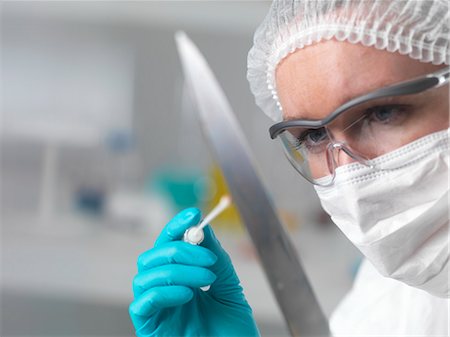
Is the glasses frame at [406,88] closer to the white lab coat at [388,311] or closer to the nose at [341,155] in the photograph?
the nose at [341,155]

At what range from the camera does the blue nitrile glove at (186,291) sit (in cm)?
79

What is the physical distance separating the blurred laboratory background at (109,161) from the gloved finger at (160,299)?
1.13 metres

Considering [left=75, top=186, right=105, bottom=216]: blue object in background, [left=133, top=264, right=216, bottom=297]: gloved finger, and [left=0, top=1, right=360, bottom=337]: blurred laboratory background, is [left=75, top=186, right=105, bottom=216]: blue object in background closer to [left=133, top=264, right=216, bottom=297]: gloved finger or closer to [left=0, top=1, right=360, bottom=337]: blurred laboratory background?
[left=0, top=1, right=360, bottom=337]: blurred laboratory background

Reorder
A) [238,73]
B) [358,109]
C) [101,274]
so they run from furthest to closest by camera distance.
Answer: [238,73] < [101,274] < [358,109]

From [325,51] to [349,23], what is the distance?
5 cm

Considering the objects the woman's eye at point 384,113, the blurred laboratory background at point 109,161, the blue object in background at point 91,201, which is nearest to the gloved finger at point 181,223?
the woman's eye at point 384,113

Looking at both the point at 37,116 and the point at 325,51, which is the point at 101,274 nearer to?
the point at 37,116

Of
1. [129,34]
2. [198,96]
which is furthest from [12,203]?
[198,96]

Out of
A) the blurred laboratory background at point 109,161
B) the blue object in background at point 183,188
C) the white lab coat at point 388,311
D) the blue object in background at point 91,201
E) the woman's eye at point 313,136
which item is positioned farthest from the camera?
the blue object in background at point 91,201

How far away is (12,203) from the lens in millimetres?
2629

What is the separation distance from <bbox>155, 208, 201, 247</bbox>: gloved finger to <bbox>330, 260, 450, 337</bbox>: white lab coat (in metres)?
0.41

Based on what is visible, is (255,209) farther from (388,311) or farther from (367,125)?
(388,311)

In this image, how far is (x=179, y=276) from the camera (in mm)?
790

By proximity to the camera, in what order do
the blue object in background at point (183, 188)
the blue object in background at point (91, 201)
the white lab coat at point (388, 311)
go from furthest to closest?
1. the blue object in background at point (91, 201)
2. the blue object in background at point (183, 188)
3. the white lab coat at point (388, 311)
